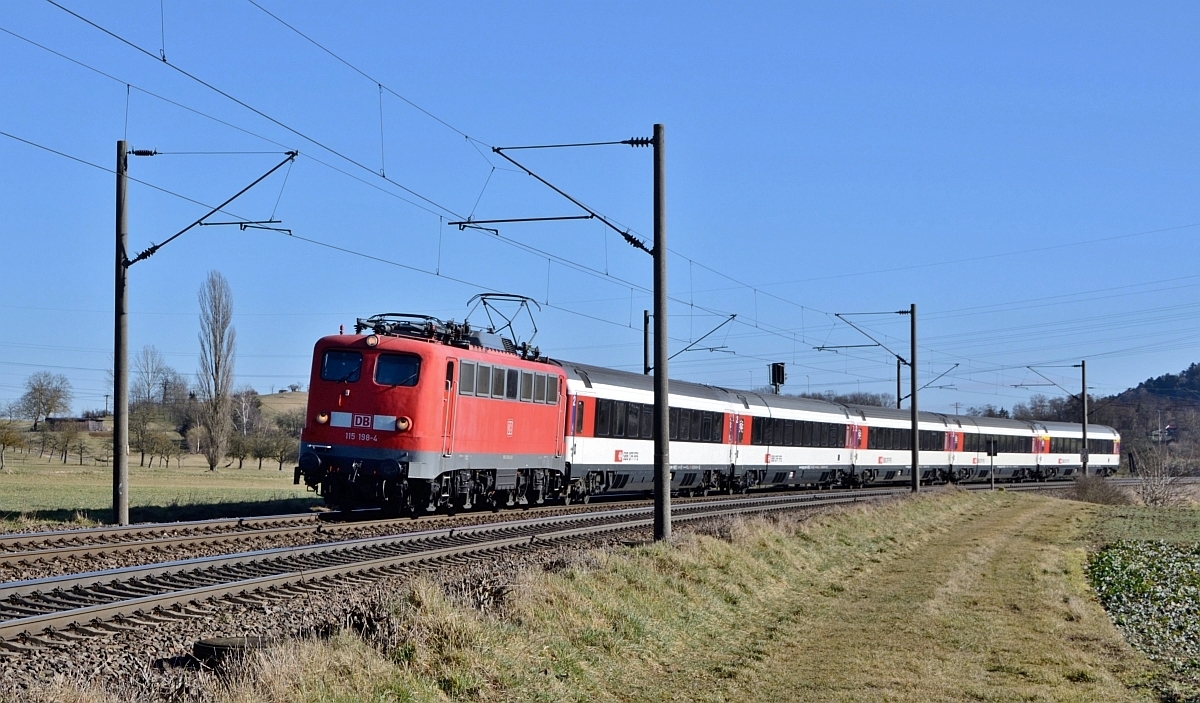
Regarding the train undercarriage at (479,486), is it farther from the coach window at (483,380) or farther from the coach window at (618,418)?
the coach window at (483,380)

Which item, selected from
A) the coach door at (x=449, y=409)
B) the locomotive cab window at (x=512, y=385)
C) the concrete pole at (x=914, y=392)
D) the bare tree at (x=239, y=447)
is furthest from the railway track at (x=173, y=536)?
the bare tree at (x=239, y=447)

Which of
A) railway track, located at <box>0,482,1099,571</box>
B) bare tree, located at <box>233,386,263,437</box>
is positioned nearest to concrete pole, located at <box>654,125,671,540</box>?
railway track, located at <box>0,482,1099,571</box>

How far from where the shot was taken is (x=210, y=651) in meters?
9.00

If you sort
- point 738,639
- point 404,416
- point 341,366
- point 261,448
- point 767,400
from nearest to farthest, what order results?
1. point 738,639
2. point 404,416
3. point 341,366
4. point 767,400
5. point 261,448

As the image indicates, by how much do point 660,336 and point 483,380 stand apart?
7.01 m

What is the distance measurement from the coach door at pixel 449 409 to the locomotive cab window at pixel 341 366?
1698 millimetres

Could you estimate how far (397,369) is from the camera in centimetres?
2261

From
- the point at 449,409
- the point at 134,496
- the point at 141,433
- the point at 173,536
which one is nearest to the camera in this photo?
the point at 173,536

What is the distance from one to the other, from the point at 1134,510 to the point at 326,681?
141ft

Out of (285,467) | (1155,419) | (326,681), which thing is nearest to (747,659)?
(326,681)

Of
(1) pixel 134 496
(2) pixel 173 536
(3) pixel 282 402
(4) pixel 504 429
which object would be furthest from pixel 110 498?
(3) pixel 282 402

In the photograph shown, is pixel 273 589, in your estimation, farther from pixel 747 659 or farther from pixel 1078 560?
pixel 1078 560

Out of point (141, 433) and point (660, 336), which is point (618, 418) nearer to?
point (660, 336)

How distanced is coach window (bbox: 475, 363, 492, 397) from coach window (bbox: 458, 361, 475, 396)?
198 millimetres
